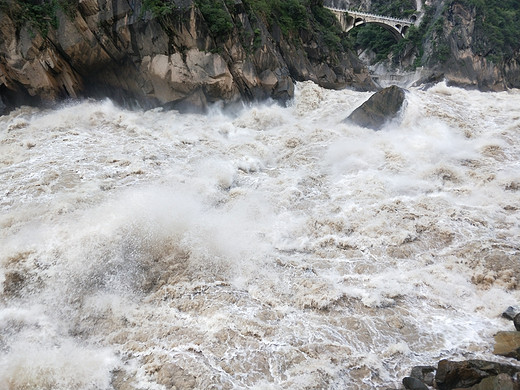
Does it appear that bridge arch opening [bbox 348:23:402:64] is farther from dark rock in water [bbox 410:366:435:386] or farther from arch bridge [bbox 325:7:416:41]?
dark rock in water [bbox 410:366:435:386]

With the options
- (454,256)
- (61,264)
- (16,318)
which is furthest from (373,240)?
(16,318)

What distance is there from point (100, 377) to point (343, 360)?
4277mm

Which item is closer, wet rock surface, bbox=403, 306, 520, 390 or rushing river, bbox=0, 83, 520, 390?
wet rock surface, bbox=403, 306, 520, 390

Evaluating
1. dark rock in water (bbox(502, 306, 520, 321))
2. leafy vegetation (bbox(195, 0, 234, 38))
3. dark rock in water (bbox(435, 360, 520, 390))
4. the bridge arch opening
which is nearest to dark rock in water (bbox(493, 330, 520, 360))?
dark rock in water (bbox(435, 360, 520, 390))

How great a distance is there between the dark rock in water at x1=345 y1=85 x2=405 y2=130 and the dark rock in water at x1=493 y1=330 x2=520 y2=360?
478 inches

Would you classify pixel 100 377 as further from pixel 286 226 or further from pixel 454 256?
pixel 454 256

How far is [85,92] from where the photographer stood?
18203mm

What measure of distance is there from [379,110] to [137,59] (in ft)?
39.5

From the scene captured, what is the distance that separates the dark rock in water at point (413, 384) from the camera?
595 cm

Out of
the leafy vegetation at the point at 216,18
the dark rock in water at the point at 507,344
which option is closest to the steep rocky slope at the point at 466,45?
the leafy vegetation at the point at 216,18

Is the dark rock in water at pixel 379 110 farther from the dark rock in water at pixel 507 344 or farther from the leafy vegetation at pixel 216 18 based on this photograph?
the dark rock in water at pixel 507 344

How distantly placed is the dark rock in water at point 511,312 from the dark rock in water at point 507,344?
2.15ft

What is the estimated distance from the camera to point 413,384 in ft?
19.8

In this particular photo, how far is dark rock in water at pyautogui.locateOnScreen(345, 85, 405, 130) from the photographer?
17859mm
